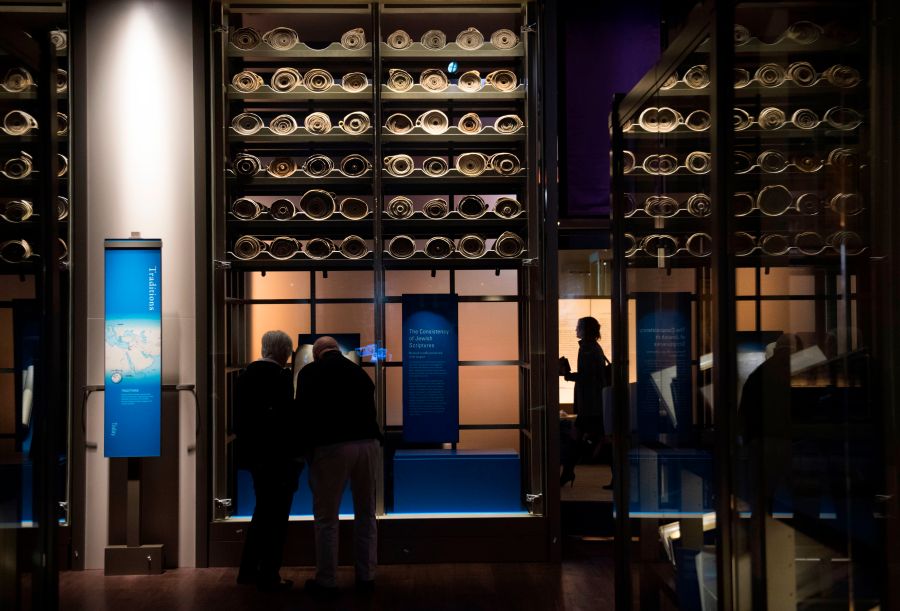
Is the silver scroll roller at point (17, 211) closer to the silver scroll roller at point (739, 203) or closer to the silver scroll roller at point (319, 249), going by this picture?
the silver scroll roller at point (739, 203)

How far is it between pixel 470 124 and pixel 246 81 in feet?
5.57

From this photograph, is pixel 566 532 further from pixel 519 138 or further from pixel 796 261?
pixel 796 261

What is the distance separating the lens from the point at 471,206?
245 inches

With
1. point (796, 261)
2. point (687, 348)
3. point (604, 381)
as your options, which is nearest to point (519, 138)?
point (604, 381)

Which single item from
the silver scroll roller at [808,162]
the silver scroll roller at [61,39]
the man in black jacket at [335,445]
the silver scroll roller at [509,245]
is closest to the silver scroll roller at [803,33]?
the silver scroll roller at [808,162]

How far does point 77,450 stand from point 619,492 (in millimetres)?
4057

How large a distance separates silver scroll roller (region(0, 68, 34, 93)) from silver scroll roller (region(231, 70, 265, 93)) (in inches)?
136

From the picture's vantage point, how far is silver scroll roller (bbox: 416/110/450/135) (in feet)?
20.4

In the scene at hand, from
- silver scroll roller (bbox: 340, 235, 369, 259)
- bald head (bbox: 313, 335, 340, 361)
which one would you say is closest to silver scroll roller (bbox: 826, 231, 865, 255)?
A: bald head (bbox: 313, 335, 340, 361)

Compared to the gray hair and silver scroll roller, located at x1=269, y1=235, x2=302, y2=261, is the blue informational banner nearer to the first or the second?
the gray hair

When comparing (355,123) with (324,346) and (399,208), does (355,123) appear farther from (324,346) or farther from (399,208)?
(324,346)

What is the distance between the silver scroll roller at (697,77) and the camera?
8.24 feet

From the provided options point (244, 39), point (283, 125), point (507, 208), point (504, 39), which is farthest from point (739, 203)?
point (244, 39)

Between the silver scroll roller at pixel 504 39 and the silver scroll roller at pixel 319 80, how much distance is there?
1.27 metres
